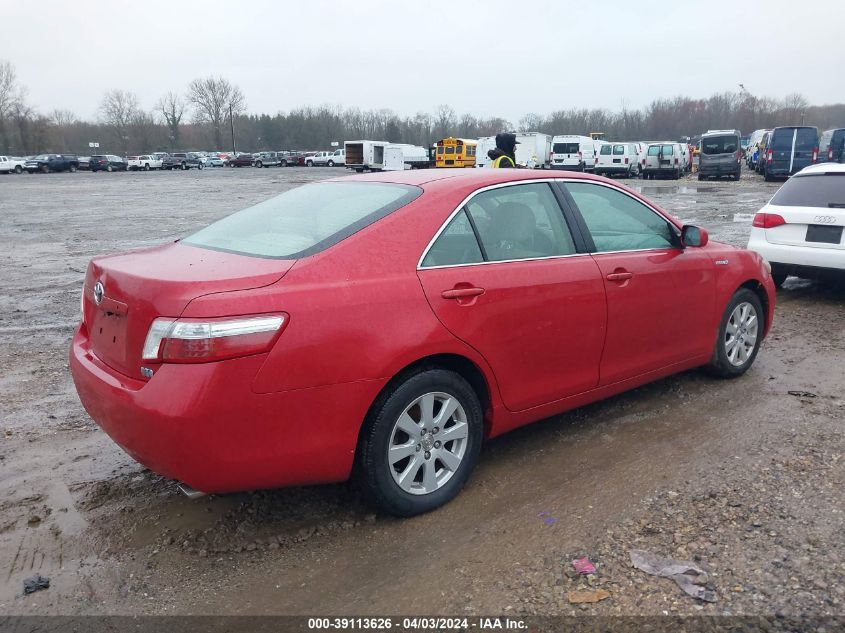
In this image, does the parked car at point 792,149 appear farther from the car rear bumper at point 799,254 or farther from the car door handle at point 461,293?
the car door handle at point 461,293

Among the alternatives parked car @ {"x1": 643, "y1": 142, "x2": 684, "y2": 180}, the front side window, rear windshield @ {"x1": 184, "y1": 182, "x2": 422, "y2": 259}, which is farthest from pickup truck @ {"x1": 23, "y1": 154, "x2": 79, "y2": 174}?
the front side window

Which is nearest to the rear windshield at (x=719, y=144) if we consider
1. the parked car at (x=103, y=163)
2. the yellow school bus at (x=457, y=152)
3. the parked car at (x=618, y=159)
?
the parked car at (x=618, y=159)

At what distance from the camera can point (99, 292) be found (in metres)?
3.23

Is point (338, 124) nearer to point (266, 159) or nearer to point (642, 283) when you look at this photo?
point (266, 159)

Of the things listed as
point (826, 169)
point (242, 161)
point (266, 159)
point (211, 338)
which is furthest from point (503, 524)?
point (242, 161)

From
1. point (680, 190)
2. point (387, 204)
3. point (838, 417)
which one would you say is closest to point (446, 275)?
point (387, 204)

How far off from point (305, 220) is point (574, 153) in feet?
129

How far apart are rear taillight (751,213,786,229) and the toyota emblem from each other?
280 inches

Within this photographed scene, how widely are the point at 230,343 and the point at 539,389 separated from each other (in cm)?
176

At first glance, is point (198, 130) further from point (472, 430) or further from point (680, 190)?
point (472, 430)

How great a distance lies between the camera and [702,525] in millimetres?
3186

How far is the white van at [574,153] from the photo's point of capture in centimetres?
3975

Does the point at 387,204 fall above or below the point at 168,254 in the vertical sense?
above

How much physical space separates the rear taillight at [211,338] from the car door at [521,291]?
0.82 metres
